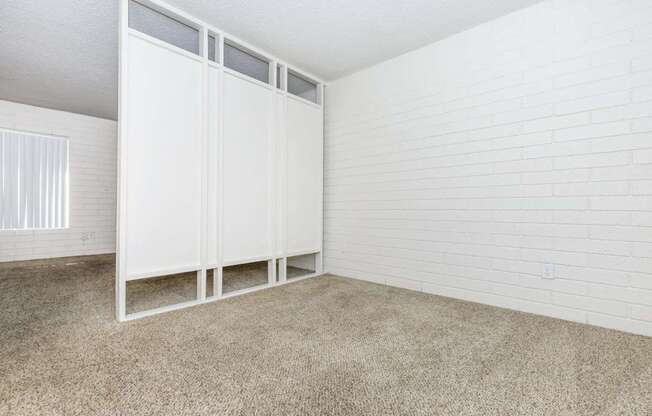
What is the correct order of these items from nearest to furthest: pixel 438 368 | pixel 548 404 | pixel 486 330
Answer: pixel 548 404
pixel 438 368
pixel 486 330

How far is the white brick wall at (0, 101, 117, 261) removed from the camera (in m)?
5.14

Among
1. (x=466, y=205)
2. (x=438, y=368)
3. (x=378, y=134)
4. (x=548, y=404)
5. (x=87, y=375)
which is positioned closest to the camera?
(x=548, y=404)

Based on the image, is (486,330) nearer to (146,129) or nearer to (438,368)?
(438,368)

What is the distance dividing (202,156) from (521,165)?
111 inches

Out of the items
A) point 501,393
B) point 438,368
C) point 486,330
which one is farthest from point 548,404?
point 486,330

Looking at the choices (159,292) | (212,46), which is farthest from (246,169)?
(159,292)

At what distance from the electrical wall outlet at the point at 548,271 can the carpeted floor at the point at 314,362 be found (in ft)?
1.15

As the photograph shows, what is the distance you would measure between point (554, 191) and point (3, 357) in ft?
12.7

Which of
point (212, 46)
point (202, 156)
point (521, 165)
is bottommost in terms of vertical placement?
point (521, 165)

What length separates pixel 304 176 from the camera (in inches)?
156

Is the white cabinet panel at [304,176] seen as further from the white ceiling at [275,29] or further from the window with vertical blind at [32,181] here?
the window with vertical blind at [32,181]

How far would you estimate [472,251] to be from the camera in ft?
9.97

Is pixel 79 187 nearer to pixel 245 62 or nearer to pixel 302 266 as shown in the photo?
pixel 245 62

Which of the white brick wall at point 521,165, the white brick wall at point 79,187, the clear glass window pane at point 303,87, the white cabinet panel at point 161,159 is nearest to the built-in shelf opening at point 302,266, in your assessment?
the white brick wall at point 521,165
